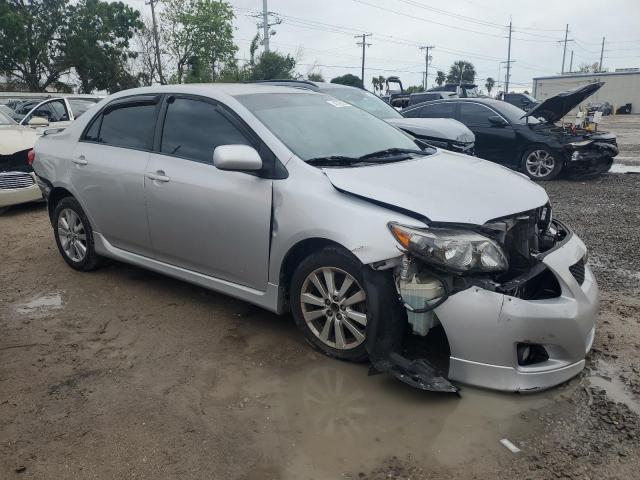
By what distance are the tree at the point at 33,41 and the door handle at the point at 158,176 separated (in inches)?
1423

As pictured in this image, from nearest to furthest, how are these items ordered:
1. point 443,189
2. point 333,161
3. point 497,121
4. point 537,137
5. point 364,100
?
point 443,189 < point 333,161 < point 364,100 < point 537,137 < point 497,121

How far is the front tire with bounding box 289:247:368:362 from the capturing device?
3133 millimetres

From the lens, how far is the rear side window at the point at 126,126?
431 cm

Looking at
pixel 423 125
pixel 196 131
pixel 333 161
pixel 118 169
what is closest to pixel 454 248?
pixel 333 161

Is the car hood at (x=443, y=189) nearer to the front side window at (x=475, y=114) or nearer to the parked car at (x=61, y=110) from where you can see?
the front side window at (x=475, y=114)

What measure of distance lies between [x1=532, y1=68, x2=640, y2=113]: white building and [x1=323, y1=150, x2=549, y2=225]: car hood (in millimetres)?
51990

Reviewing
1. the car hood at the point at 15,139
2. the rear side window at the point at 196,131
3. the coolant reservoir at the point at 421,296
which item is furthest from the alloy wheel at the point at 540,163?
the car hood at the point at 15,139

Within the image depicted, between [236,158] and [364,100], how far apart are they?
19.6 feet

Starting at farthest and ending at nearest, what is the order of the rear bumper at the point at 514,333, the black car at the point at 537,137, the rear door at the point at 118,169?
the black car at the point at 537,137
the rear door at the point at 118,169
the rear bumper at the point at 514,333

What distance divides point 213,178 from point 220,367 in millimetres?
1283

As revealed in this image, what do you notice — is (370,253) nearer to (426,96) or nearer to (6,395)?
(6,395)

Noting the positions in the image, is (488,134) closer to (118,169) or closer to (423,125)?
(423,125)

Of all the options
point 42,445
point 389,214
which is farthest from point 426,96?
point 42,445

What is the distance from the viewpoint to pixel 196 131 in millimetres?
3984
